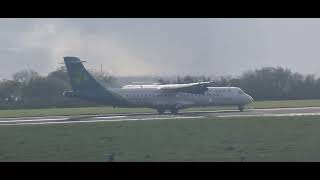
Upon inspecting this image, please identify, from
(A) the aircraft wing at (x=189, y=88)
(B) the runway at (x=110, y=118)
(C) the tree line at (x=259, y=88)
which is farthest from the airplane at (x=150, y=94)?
Answer: (C) the tree line at (x=259, y=88)

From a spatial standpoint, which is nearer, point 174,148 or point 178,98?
point 174,148

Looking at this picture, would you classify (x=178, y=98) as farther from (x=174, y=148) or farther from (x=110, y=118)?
(x=174, y=148)

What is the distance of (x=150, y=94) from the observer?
38906 millimetres

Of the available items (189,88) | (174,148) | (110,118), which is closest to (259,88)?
(189,88)

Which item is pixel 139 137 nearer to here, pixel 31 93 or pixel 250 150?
pixel 250 150

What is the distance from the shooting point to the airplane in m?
37.8

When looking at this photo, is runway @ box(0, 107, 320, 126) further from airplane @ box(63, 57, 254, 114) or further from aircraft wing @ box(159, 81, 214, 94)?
aircraft wing @ box(159, 81, 214, 94)

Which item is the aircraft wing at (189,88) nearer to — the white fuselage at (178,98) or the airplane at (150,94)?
the airplane at (150,94)

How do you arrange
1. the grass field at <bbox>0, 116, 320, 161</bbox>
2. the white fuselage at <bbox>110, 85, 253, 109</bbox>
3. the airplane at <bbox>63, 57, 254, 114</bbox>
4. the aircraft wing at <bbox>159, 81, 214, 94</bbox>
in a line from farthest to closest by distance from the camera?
the aircraft wing at <bbox>159, 81, 214, 94</bbox> < the white fuselage at <bbox>110, 85, 253, 109</bbox> < the airplane at <bbox>63, 57, 254, 114</bbox> < the grass field at <bbox>0, 116, 320, 161</bbox>

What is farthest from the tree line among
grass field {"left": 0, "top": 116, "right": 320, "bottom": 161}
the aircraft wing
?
grass field {"left": 0, "top": 116, "right": 320, "bottom": 161}

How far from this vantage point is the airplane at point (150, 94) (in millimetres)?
37781
